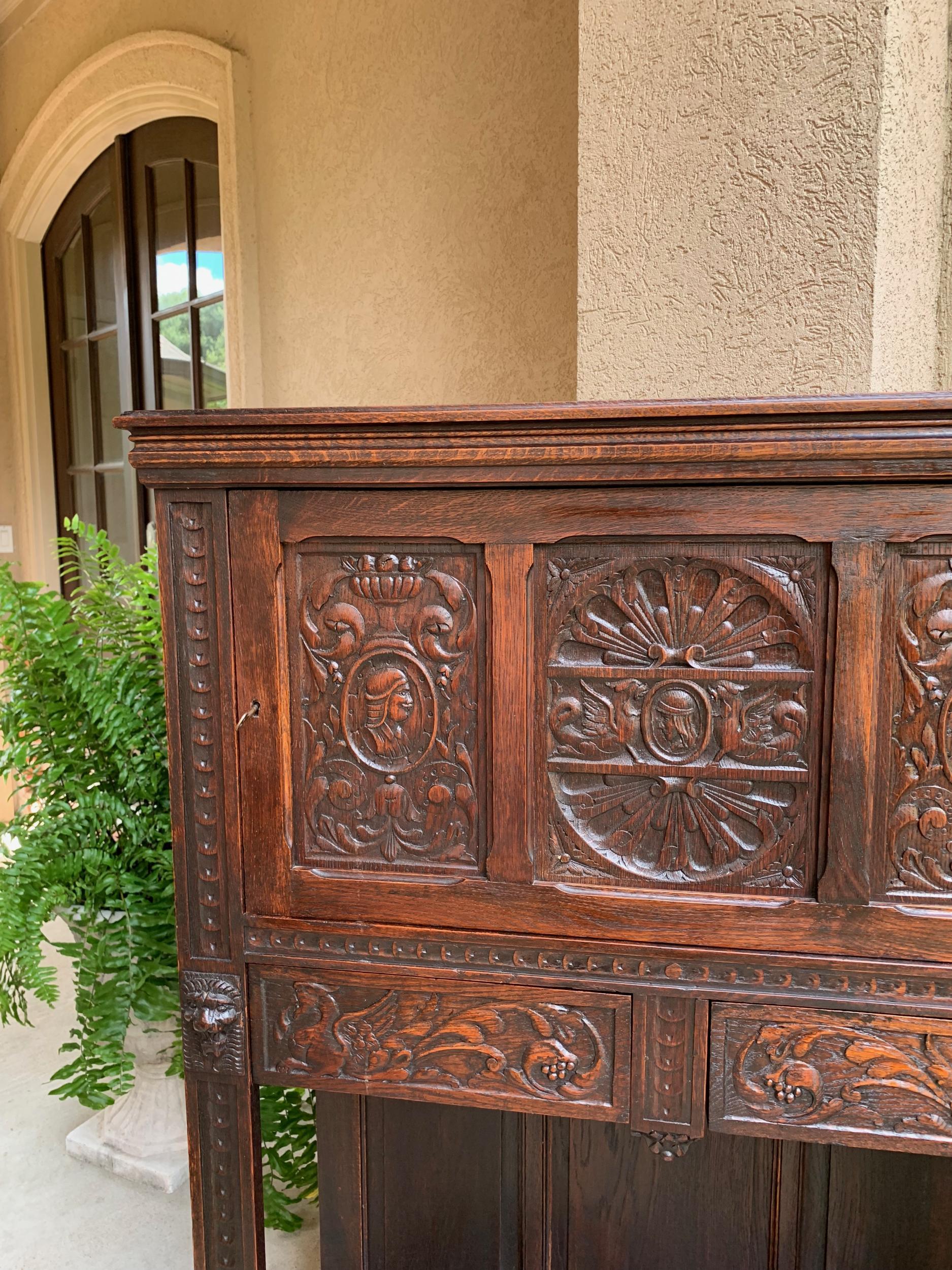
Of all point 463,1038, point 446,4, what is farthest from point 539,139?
point 463,1038

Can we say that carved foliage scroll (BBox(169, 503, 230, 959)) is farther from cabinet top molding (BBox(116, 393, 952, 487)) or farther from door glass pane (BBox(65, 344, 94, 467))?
door glass pane (BBox(65, 344, 94, 467))

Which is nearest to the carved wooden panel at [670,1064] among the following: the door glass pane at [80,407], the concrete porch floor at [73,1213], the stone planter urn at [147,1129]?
the concrete porch floor at [73,1213]

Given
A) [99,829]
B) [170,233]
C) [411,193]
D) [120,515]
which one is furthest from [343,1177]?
[170,233]

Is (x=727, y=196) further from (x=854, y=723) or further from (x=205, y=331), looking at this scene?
(x=205, y=331)

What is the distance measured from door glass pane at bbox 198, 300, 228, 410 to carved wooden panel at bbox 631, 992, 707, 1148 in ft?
8.08

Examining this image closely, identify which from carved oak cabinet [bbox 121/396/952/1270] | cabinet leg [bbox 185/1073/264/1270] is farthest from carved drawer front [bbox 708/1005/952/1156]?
cabinet leg [bbox 185/1073/264/1270]

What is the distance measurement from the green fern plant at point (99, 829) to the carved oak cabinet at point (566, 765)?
471 millimetres

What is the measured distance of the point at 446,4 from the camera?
1919 mm

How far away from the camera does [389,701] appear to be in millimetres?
881

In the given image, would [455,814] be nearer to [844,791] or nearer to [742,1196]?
[844,791]

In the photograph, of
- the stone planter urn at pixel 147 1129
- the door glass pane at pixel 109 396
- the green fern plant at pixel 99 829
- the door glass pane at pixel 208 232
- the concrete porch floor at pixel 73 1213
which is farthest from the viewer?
the door glass pane at pixel 109 396

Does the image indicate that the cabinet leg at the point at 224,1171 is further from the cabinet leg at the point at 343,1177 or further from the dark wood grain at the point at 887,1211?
the dark wood grain at the point at 887,1211

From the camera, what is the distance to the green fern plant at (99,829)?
4.50 ft

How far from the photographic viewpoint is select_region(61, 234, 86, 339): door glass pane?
3.49m
